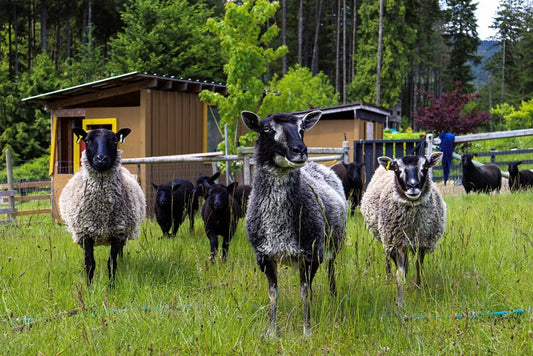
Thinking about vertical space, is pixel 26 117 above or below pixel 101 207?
above

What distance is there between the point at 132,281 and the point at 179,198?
4.36 meters

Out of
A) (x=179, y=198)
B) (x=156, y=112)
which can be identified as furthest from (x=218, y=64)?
(x=179, y=198)

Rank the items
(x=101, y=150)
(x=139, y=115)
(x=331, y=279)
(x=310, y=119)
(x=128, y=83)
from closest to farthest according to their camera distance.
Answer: (x=310, y=119), (x=331, y=279), (x=101, y=150), (x=128, y=83), (x=139, y=115)

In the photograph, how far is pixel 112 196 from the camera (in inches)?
221

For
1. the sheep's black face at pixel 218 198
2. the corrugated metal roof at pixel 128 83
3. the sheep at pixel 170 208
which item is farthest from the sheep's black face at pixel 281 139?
the corrugated metal roof at pixel 128 83

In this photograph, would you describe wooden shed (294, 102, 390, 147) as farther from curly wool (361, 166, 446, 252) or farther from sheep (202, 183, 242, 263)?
curly wool (361, 166, 446, 252)

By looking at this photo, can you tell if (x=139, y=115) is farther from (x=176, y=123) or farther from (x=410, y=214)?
(x=410, y=214)

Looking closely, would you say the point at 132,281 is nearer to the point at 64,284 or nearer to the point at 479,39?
the point at 64,284

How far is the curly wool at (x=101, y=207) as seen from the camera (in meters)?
5.47

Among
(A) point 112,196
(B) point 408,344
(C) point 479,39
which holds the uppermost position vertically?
(C) point 479,39

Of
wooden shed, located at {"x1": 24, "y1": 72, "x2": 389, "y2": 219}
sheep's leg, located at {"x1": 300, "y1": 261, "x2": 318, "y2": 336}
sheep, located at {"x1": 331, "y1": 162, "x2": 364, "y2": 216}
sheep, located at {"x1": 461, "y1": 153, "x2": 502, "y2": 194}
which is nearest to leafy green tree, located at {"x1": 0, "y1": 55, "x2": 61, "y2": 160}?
wooden shed, located at {"x1": 24, "y1": 72, "x2": 389, "y2": 219}

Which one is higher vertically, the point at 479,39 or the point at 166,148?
the point at 479,39

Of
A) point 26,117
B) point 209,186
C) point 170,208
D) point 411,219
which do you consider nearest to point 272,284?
point 411,219

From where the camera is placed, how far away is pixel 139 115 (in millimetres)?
13594
